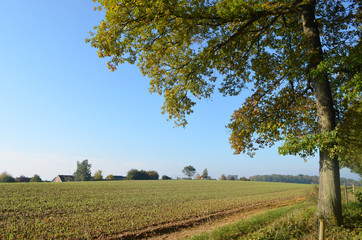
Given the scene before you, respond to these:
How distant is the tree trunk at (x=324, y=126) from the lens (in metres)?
9.59

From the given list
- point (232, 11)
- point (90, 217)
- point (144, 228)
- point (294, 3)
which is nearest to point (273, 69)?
point (294, 3)

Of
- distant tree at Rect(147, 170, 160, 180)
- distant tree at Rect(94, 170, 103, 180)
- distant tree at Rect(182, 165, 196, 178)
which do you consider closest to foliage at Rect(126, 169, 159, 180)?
distant tree at Rect(147, 170, 160, 180)

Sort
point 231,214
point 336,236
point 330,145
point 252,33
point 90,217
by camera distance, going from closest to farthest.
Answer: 1. point 336,236
2. point 330,145
3. point 252,33
4. point 90,217
5. point 231,214

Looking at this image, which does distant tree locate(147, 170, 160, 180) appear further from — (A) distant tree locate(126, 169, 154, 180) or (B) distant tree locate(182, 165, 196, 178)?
(B) distant tree locate(182, 165, 196, 178)

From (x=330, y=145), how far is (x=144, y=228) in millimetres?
9789

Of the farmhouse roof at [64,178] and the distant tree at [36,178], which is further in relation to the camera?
the farmhouse roof at [64,178]

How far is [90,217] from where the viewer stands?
14.8 metres

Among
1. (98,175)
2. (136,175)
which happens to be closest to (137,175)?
(136,175)

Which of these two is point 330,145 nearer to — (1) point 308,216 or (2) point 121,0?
(1) point 308,216

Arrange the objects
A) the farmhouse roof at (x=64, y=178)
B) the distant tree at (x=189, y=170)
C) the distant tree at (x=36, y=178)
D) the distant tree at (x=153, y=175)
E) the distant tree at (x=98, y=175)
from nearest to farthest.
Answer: the distant tree at (x=36, y=178) → the distant tree at (x=153, y=175) → the farmhouse roof at (x=64, y=178) → the distant tree at (x=98, y=175) → the distant tree at (x=189, y=170)

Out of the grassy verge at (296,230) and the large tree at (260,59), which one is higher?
the large tree at (260,59)

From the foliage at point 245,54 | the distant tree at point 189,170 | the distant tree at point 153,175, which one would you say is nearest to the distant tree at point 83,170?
the distant tree at point 153,175

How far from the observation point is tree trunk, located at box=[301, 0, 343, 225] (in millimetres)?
9594

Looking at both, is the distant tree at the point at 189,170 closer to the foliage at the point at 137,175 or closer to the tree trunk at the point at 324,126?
the foliage at the point at 137,175
